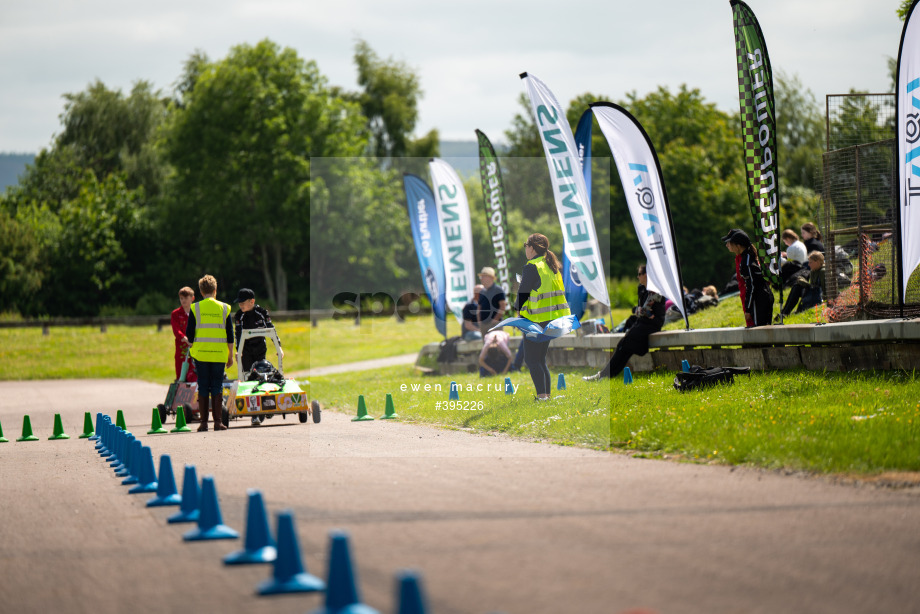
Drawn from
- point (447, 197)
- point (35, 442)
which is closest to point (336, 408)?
point (35, 442)

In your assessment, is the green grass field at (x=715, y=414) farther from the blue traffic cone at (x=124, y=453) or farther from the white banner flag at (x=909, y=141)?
the blue traffic cone at (x=124, y=453)

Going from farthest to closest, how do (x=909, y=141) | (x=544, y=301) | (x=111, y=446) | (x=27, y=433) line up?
(x=27, y=433)
(x=544, y=301)
(x=111, y=446)
(x=909, y=141)

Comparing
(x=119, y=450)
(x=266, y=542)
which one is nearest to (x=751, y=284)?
(x=119, y=450)

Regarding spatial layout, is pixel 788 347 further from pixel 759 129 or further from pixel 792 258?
pixel 792 258

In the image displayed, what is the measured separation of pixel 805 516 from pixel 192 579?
3.76 meters

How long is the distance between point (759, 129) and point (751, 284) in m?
2.35

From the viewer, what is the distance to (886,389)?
10.8 m

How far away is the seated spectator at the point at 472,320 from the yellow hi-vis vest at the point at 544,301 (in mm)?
8059

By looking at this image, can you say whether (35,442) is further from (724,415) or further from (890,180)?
(890,180)

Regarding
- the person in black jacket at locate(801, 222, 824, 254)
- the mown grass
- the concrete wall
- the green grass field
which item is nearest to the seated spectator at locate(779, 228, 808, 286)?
the person in black jacket at locate(801, 222, 824, 254)

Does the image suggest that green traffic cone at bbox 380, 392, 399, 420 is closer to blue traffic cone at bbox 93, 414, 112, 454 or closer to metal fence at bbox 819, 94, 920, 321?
blue traffic cone at bbox 93, 414, 112, 454

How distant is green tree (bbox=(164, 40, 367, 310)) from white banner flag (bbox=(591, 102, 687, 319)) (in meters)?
47.9

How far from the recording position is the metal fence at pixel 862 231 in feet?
42.9

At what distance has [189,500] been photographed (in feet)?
22.9
